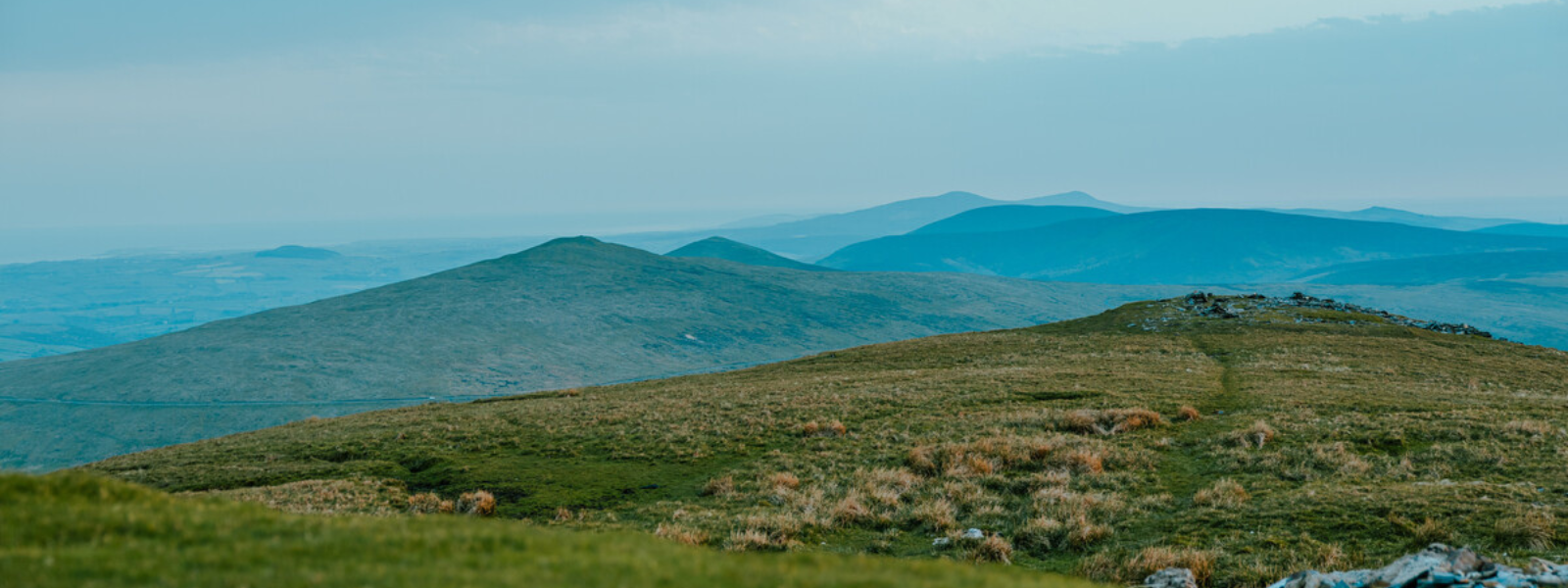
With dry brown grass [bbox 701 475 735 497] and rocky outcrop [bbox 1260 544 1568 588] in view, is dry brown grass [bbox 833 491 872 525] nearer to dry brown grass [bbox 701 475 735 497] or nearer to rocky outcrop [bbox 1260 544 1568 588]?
dry brown grass [bbox 701 475 735 497]

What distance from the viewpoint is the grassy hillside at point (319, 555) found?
750 cm

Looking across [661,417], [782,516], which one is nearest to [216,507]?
[782,516]

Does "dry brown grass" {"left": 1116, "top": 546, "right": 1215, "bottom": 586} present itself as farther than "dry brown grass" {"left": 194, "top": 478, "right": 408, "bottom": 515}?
No

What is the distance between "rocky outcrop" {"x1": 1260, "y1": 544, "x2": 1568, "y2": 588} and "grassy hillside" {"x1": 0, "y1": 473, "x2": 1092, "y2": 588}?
3883 mm

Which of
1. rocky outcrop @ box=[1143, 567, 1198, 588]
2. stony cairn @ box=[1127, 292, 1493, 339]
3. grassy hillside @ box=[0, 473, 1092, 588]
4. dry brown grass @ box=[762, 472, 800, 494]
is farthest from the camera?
stony cairn @ box=[1127, 292, 1493, 339]

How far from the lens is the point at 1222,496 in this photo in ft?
57.5

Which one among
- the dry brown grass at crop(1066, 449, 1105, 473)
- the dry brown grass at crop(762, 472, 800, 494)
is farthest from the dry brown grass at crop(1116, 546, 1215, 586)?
the dry brown grass at crop(762, 472, 800, 494)

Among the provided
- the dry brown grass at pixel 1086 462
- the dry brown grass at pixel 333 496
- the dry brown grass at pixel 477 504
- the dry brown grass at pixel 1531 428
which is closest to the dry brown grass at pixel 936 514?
the dry brown grass at pixel 1086 462

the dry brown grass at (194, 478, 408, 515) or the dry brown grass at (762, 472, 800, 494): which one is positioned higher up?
the dry brown grass at (762, 472, 800, 494)

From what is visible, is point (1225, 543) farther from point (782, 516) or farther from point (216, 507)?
point (216, 507)

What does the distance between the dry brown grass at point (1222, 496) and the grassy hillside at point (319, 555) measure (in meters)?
8.77

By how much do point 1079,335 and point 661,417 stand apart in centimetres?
4634

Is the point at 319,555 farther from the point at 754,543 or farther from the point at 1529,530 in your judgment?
the point at 1529,530

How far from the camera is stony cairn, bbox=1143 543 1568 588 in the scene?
1006cm
